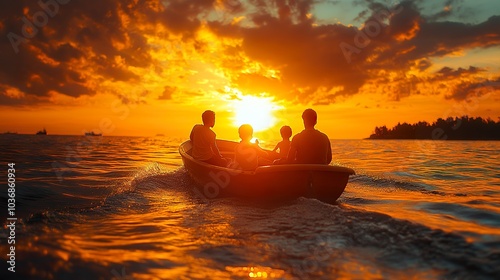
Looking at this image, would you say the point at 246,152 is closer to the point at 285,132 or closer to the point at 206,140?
the point at 285,132

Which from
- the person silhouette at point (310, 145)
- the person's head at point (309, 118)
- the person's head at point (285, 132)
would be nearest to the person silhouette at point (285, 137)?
the person's head at point (285, 132)

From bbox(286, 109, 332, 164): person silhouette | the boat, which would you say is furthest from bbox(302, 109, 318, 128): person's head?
the boat

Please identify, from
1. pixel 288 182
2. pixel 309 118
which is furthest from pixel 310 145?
pixel 288 182

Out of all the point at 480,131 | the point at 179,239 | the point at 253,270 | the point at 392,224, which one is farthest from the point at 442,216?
the point at 480,131

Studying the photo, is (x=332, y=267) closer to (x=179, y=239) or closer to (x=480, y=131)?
(x=179, y=239)

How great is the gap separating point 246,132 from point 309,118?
5.86ft

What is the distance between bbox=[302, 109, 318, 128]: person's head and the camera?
7.41 m

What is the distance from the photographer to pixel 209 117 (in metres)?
9.59

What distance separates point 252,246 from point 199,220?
1729mm

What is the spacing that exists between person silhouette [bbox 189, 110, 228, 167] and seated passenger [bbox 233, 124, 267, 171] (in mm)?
1286

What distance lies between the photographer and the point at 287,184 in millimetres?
7191

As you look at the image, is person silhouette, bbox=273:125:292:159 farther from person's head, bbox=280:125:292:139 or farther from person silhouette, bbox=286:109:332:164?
person silhouette, bbox=286:109:332:164

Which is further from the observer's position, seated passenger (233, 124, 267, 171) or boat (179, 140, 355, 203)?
seated passenger (233, 124, 267, 171)

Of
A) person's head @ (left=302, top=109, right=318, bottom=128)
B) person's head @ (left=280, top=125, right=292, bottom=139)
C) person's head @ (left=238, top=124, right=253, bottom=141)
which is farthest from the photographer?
person's head @ (left=280, top=125, right=292, bottom=139)
